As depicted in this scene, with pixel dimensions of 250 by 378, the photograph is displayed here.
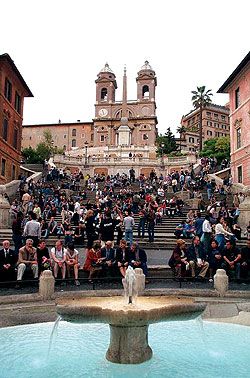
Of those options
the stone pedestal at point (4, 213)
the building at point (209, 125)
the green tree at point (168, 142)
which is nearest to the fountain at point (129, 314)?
the stone pedestal at point (4, 213)

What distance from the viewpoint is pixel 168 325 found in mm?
8336

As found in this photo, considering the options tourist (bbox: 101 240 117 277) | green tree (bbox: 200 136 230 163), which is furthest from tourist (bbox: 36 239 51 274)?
green tree (bbox: 200 136 230 163)

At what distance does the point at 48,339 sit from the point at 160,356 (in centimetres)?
209

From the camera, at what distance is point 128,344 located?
5934 mm

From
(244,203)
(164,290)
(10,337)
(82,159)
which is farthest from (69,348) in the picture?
(82,159)

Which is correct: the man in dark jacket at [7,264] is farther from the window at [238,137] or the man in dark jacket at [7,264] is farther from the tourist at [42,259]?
the window at [238,137]

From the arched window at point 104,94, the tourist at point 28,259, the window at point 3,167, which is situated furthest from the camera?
the arched window at point 104,94

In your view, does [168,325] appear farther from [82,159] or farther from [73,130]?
[73,130]

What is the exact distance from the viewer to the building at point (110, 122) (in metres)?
91.4

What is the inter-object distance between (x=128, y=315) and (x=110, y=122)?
296 ft

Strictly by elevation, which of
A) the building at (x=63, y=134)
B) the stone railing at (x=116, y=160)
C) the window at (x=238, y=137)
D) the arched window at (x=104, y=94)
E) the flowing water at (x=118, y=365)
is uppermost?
the arched window at (x=104, y=94)

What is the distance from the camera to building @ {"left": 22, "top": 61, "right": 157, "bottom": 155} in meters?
91.4

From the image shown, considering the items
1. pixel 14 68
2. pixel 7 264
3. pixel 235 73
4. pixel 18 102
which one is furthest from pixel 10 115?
pixel 7 264

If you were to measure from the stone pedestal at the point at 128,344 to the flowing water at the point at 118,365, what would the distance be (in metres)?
0.11
